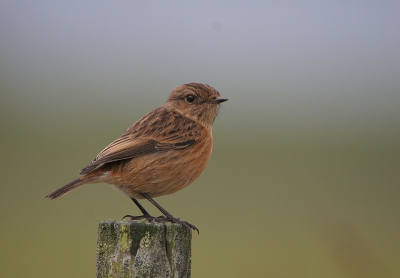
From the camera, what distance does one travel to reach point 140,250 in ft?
12.6

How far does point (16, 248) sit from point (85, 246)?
114 centimetres

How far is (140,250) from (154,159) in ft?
6.61

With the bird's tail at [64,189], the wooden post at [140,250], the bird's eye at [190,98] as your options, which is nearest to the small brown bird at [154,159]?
the bird's tail at [64,189]

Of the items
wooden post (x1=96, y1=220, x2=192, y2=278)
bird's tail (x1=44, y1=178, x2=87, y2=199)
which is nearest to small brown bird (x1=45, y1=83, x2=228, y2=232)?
bird's tail (x1=44, y1=178, x2=87, y2=199)

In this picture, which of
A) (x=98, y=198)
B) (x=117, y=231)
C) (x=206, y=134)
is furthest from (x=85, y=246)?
(x=117, y=231)

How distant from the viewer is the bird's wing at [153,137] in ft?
18.1

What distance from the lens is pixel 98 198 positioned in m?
11.9

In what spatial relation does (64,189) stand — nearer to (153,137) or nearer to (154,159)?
(154,159)

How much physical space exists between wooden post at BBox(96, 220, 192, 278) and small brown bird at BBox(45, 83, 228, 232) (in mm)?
1285

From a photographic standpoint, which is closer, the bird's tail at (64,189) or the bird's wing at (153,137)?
the bird's tail at (64,189)

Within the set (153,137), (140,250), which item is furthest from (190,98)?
(140,250)

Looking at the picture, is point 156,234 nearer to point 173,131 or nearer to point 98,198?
point 173,131

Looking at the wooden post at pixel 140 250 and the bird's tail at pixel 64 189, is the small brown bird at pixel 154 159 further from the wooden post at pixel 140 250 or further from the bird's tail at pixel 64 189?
the wooden post at pixel 140 250

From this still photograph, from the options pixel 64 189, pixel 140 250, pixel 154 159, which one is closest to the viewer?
pixel 140 250
